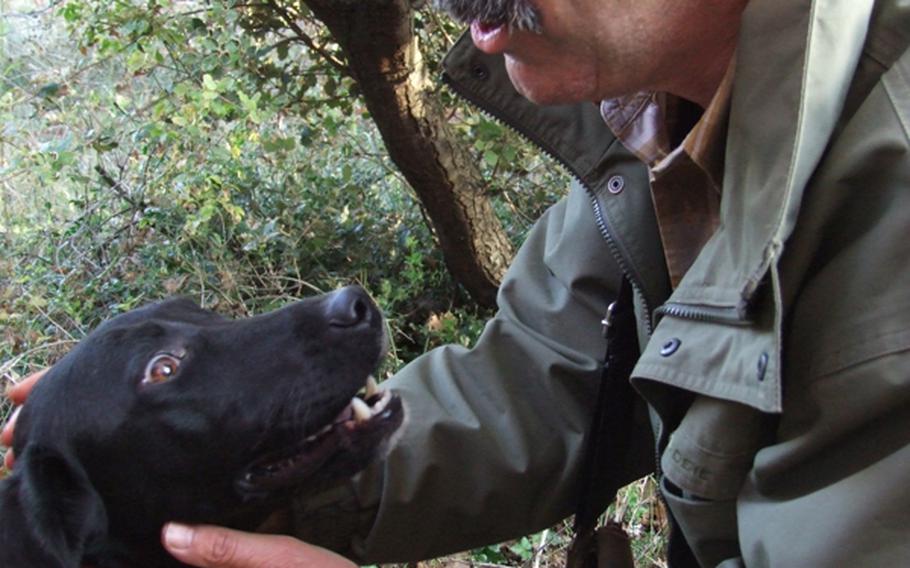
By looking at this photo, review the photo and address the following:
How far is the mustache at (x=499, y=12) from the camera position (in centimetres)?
192

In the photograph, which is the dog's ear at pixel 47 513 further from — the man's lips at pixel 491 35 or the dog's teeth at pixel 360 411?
the man's lips at pixel 491 35

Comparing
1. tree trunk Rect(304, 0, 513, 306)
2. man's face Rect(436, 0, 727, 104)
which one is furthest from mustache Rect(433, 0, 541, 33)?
tree trunk Rect(304, 0, 513, 306)

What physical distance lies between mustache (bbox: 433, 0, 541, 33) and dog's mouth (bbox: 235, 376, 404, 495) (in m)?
0.82

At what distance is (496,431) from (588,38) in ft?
3.07

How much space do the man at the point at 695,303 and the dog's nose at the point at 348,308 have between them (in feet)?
1.07

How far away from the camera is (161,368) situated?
208 cm

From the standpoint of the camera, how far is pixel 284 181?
477 centimetres

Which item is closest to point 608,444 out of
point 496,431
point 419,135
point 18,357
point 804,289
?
point 496,431

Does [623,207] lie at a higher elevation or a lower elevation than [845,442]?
higher

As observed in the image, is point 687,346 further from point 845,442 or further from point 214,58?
point 214,58

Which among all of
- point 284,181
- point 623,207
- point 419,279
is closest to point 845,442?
point 623,207

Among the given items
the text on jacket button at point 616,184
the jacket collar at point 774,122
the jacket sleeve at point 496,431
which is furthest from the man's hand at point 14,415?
the jacket collar at point 774,122

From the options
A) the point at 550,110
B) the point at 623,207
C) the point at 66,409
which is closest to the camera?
the point at 66,409

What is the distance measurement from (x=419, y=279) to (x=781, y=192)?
300cm
